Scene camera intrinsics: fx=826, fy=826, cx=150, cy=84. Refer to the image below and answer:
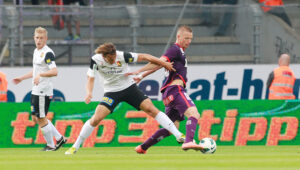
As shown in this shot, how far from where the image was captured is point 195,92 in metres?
19.1

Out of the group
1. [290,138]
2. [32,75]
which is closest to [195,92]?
[290,138]

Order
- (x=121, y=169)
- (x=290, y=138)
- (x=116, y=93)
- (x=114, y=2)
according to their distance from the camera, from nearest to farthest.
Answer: (x=121, y=169), (x=116, y=93), (x=290, y=138), (x=114, y=2)

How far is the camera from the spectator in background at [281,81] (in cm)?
1664

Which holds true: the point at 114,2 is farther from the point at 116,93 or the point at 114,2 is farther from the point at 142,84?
the point at 116,93

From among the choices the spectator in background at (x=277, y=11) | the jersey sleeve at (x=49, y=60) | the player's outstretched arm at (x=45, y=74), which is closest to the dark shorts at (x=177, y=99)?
the player's outstretched arm at (x=45, y=74)

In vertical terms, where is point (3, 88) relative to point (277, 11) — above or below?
below

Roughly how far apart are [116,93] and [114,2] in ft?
34.8

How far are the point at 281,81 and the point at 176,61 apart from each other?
5.67 m

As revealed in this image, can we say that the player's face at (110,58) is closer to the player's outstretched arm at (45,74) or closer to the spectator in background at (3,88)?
the player's outstretched arm at (45,74)

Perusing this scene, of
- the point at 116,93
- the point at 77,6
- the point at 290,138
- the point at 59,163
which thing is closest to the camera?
the point at 59,163

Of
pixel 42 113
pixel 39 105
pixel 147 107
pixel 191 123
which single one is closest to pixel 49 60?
pixel 39 105

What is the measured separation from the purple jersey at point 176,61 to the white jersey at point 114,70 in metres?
0.48

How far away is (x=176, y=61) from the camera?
11.5 meters

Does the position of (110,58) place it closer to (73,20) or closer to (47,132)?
(47,132)
